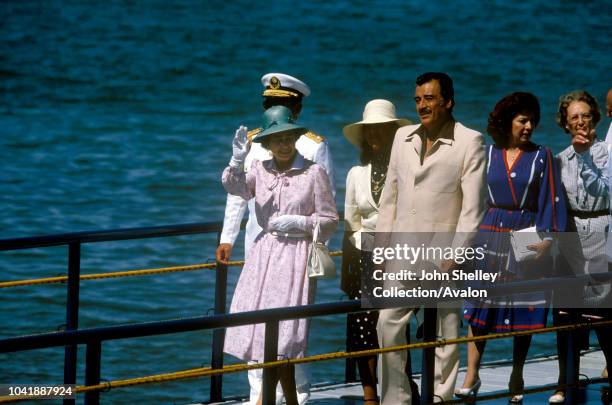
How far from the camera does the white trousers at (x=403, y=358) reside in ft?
20.3

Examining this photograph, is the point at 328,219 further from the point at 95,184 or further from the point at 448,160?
the point at 95,184

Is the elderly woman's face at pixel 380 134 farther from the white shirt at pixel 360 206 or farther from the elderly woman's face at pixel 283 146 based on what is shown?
the elderly woman's face at pixel 283 146

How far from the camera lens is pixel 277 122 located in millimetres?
6473

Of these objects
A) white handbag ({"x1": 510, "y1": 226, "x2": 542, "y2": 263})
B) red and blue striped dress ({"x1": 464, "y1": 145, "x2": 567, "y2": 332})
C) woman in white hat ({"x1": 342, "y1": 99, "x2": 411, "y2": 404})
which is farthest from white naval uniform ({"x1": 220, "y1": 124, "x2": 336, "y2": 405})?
white handbag ({"x1": 510, "y1": 226, "x2": 542, "y2": 263})

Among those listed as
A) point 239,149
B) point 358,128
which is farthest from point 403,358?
point 239,149

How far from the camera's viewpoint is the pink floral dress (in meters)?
6.43

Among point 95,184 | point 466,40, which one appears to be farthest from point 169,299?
point 466,40

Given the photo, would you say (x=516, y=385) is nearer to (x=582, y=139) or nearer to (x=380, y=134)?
(x=582, y=139)

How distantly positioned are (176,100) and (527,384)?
33725mm

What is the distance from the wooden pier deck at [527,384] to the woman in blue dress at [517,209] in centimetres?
34

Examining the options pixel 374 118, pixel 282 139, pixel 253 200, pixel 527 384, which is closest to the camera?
pixel 282 139

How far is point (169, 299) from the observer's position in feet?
65.6

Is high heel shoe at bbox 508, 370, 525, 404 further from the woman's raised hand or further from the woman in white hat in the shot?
the woman's raised hand

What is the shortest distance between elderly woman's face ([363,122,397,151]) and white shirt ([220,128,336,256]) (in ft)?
0.77
